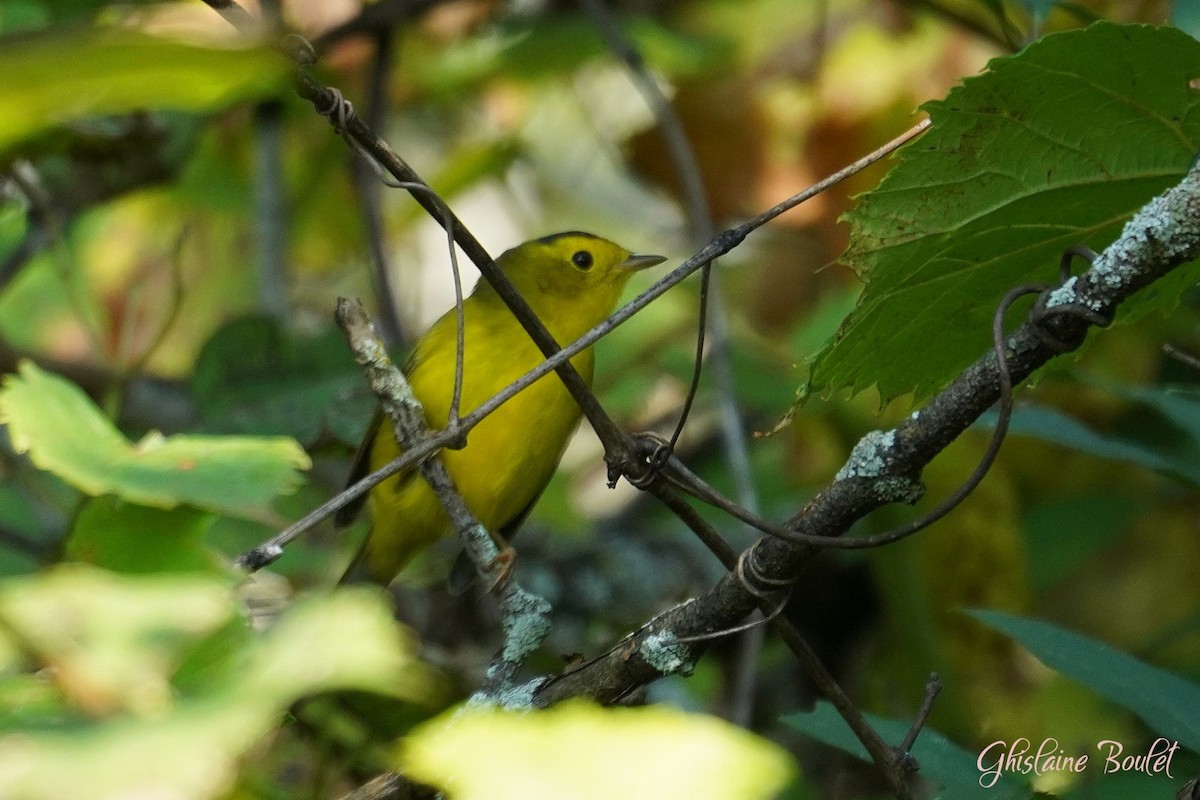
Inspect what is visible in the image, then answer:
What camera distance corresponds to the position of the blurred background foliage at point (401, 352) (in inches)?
31.5

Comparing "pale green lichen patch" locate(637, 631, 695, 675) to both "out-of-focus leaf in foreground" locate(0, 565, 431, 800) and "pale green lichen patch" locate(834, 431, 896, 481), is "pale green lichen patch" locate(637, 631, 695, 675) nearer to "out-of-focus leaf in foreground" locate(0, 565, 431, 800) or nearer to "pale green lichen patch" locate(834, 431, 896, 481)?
"pale green lichen patch" locate(834, 431, 896, 481)

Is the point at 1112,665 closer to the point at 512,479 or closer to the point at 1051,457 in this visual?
the point at 512,479

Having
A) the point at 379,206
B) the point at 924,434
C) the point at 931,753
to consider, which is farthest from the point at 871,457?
the point at 379,206

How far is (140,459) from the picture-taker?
1440mm

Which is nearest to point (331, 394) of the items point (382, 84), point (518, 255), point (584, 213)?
point (518, 255)

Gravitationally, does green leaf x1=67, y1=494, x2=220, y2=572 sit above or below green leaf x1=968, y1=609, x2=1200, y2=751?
above

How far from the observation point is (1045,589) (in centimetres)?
332

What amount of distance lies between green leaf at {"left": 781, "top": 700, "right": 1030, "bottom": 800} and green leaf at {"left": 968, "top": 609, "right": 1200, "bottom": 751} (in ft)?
0.54

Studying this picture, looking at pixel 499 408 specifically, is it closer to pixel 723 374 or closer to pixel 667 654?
pixel 723 374

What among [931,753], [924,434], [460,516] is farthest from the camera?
[460,516]

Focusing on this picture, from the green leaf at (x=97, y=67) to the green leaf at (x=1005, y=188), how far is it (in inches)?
38.6

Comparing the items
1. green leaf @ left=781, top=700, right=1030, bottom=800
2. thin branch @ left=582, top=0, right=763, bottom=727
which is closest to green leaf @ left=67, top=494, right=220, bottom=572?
green leaf @ left=781, top=700, right=1030, bottom=800

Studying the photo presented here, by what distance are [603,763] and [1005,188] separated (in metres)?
1.00

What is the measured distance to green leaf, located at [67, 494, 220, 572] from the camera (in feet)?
4.41
